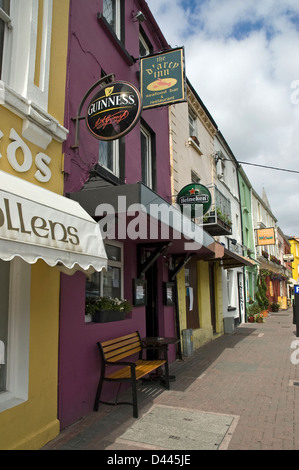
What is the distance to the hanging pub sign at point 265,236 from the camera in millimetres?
21469

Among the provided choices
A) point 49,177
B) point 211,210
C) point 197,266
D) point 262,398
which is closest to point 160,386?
point 262,398

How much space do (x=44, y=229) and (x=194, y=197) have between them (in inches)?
242

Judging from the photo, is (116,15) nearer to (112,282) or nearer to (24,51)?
(24,51)

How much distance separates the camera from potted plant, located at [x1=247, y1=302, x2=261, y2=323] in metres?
17.3

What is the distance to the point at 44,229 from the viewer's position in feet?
10.4

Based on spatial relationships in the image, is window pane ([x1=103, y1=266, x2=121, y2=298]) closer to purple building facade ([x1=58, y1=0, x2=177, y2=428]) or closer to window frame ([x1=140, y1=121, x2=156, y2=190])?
purple building facade ([x1=58, y1=0, x2=177, y2=428])

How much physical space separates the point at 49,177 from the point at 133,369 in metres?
2.79

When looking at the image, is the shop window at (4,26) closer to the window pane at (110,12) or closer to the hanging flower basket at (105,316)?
the window pane at (110,12)

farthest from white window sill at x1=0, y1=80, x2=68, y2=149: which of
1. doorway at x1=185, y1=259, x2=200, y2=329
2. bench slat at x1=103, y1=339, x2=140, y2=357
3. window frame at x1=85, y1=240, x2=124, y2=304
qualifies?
doorway at x1=185, y1=259, x2=200, y2=329

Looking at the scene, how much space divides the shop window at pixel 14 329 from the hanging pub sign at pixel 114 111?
2.10 meters

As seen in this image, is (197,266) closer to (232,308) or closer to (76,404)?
(232,308)

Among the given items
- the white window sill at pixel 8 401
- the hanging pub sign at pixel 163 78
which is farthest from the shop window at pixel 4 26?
the white window sill at pixel 8 401

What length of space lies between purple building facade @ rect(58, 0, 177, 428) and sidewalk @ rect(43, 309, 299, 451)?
19.7 inches

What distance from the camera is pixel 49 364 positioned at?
13.0 feet
